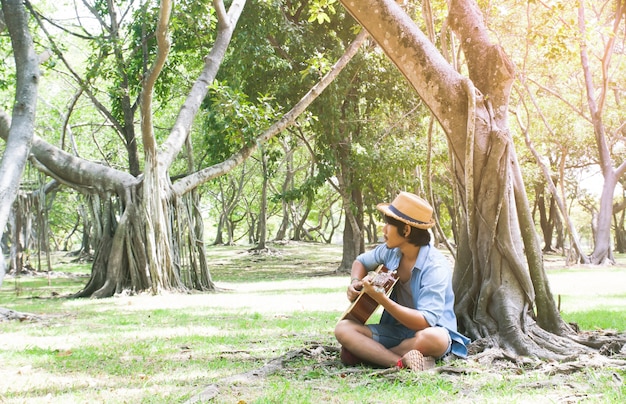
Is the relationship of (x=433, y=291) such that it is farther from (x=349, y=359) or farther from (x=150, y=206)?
(x=150, y=206)

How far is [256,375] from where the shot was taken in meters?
4.27

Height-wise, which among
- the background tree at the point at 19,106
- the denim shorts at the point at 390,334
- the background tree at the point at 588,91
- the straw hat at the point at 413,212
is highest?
the background tree at the point at 588,91

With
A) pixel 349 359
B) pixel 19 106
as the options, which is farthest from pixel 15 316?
pixel 349 359

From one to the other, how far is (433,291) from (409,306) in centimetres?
35

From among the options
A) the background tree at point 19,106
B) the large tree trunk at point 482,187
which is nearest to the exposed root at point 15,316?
the background tree at point 19,106

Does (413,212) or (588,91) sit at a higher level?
(588,91)

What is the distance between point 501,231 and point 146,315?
4475 millimetres

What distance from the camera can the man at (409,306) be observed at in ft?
14.1

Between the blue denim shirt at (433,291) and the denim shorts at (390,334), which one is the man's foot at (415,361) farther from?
the denim shorts at (390,334)

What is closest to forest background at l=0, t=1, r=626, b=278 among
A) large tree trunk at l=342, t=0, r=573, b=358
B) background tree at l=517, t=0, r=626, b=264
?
background tree at l=517, t=0, r=626, b=264

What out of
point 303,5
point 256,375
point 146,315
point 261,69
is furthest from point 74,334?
point 303,5

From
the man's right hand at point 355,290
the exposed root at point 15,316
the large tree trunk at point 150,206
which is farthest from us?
the large tree trunk at point 150,206

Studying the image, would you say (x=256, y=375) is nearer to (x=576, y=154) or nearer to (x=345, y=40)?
(x=345, y=40)

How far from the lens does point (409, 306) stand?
4699 mm
